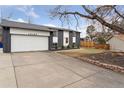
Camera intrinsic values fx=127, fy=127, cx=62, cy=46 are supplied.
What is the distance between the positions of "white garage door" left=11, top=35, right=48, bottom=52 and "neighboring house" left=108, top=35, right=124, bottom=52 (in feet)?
49.4

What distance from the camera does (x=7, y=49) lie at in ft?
42.6

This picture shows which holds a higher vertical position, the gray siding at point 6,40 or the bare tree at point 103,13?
the bare tree at point 103,13

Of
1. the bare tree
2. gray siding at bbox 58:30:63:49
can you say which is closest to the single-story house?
gray siding at bbox 58:30:63:49

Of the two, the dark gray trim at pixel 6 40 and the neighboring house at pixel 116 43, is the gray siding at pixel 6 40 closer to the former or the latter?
the dark gray trim at pixel 6 40

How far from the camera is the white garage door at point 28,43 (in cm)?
1345

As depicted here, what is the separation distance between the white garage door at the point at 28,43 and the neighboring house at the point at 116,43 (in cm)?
1505

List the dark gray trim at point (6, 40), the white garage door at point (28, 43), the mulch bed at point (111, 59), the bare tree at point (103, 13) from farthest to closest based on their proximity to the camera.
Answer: the white garage door at point (28, 43) < the dark gray trim at point (6, 40) < the bare tree at point (103, 13) < the mulch bed at point (111, 59)

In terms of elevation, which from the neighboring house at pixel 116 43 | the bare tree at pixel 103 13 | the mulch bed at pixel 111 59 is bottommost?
the mulch bed at pixel 111 59

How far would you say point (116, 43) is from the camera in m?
25.7

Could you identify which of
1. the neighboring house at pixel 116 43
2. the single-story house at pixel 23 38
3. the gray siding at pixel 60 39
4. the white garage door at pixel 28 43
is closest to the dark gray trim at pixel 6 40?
the single-story house at pixel 23 38

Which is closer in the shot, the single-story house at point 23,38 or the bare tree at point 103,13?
the bare tree at point 103,13

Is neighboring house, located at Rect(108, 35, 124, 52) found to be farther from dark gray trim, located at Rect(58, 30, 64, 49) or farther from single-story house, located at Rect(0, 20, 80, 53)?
single-story house, located at Rect(0, 20, 80, 53)
